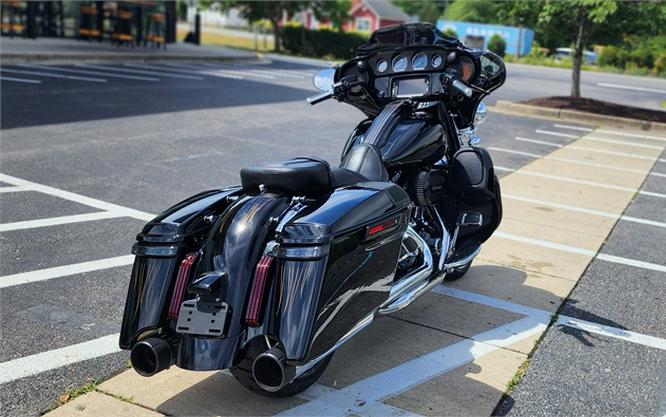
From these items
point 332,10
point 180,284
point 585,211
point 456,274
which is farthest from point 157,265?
point 332,10

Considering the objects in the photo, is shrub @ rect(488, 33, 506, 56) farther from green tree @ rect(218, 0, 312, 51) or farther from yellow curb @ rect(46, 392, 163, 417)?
yellow curb @ rect(46, 392, 163, 417)

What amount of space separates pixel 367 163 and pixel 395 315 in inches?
47.2

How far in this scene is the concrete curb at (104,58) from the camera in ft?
64.9

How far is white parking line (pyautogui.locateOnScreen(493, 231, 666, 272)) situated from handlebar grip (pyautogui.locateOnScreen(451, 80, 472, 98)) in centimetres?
255

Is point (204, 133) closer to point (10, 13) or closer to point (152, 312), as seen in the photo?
point (152, 312)

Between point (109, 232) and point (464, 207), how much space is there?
298cm

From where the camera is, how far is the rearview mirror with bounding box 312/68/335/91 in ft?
16.7

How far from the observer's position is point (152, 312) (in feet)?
10.6

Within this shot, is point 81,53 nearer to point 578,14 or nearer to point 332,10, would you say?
point 578,14

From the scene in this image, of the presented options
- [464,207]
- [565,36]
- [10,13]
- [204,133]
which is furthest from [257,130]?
[10,13]

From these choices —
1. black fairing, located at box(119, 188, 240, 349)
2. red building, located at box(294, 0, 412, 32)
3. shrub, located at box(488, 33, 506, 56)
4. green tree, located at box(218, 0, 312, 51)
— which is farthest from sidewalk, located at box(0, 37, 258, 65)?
red building, located at box(294, 0, 412, 32)

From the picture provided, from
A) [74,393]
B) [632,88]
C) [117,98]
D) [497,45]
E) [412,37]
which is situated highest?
[497,45]

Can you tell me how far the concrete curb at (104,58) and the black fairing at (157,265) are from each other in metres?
17.6

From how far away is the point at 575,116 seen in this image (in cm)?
1645
